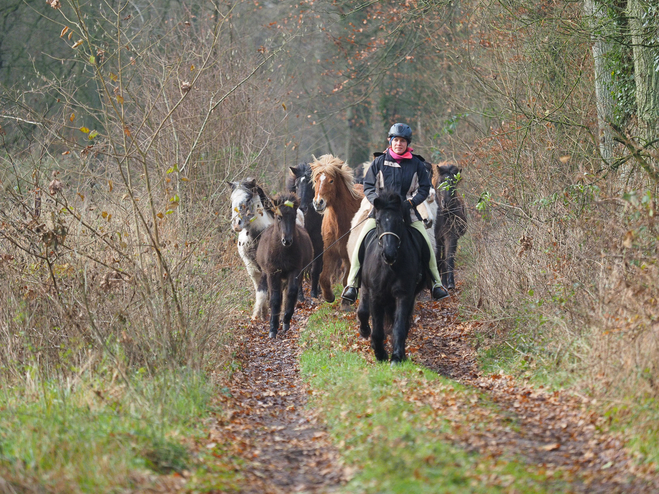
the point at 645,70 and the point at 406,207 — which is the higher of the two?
the point at 645,70

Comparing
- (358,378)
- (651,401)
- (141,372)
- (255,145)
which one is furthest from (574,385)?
(255,145)

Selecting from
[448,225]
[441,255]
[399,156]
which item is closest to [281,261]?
A: [399,156]

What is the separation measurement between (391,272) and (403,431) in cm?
353

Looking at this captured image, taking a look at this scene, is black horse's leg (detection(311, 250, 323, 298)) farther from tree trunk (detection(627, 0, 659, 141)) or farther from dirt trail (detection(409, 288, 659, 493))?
tree trunk (detection(627, 0, 659, 141))

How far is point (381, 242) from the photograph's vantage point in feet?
30.3

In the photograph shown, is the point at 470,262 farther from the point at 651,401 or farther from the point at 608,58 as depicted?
the point at 651,401

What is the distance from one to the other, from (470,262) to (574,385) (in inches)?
240

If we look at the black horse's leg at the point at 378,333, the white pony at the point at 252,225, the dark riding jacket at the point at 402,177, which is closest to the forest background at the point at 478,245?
the white pony at the point at 252,225

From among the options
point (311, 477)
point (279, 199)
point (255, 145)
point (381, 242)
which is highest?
point (255, 145)

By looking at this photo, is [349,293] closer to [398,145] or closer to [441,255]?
[398,145]

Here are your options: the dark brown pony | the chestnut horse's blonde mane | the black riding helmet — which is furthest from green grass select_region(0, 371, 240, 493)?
the chestnut horse's blonde mane

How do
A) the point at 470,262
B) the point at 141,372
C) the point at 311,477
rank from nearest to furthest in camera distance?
the point at 311,477
the point at 141,372
the point at 470,262

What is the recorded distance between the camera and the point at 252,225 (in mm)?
13898

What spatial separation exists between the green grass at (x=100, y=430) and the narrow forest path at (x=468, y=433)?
0.50 meters
